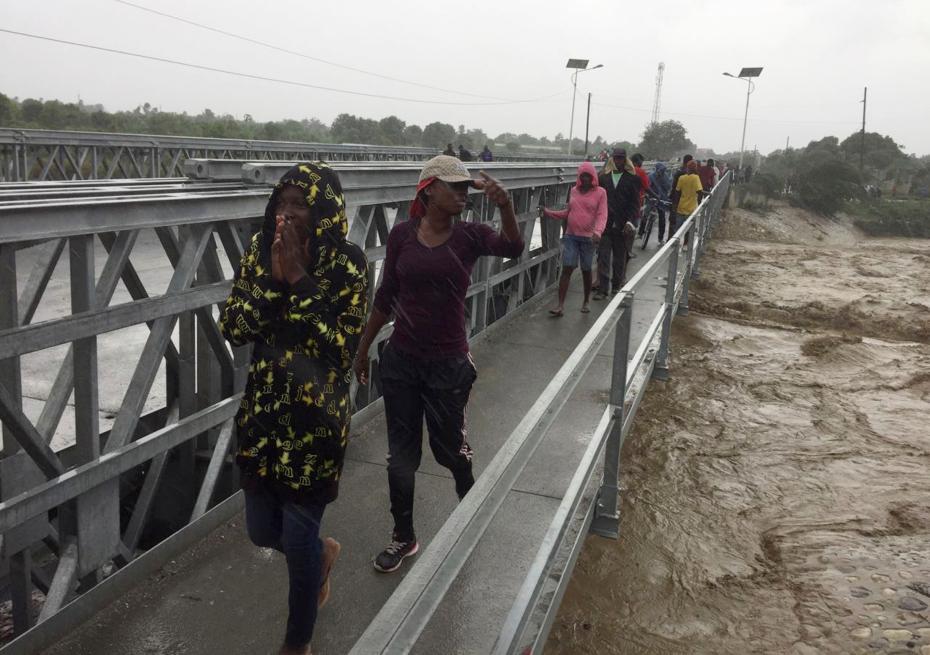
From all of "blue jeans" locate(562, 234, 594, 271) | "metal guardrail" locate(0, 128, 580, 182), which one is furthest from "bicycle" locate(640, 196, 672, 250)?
"metal guardrail" locate(0, 128, 580, 182)

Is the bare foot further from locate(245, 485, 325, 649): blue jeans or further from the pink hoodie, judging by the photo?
the pink hoodie

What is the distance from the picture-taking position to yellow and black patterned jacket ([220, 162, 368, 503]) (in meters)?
2.31

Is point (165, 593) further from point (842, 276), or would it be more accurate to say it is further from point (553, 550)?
point (842, 276)

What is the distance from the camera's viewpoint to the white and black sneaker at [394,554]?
10.4 ft

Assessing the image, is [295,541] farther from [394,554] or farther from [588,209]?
[588,209]

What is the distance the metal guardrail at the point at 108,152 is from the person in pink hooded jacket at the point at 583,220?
511 centimetres

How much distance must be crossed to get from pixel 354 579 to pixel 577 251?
5.09 metres

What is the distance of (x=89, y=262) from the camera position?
262cm

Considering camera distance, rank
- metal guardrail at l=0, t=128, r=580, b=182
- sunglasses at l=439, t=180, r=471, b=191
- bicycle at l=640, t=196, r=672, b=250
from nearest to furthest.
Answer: sunglasses at l=439, t=180, r=471, b=191
metal guardrail at l=0, t=128, r=580, b=182
bicycle at l=640, t=196, r=672, b=250

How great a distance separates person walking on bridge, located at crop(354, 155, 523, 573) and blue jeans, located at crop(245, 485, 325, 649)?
2.29 feet

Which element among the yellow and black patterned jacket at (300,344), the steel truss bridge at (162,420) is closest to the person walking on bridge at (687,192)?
the steel truss bridge at (162,420)

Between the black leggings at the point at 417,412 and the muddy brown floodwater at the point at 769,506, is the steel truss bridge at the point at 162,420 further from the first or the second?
the black leggings at the point at 417,412

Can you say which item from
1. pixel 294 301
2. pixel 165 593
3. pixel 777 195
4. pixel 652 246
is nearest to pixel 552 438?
pixel 165 593

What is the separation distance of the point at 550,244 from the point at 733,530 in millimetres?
5488
